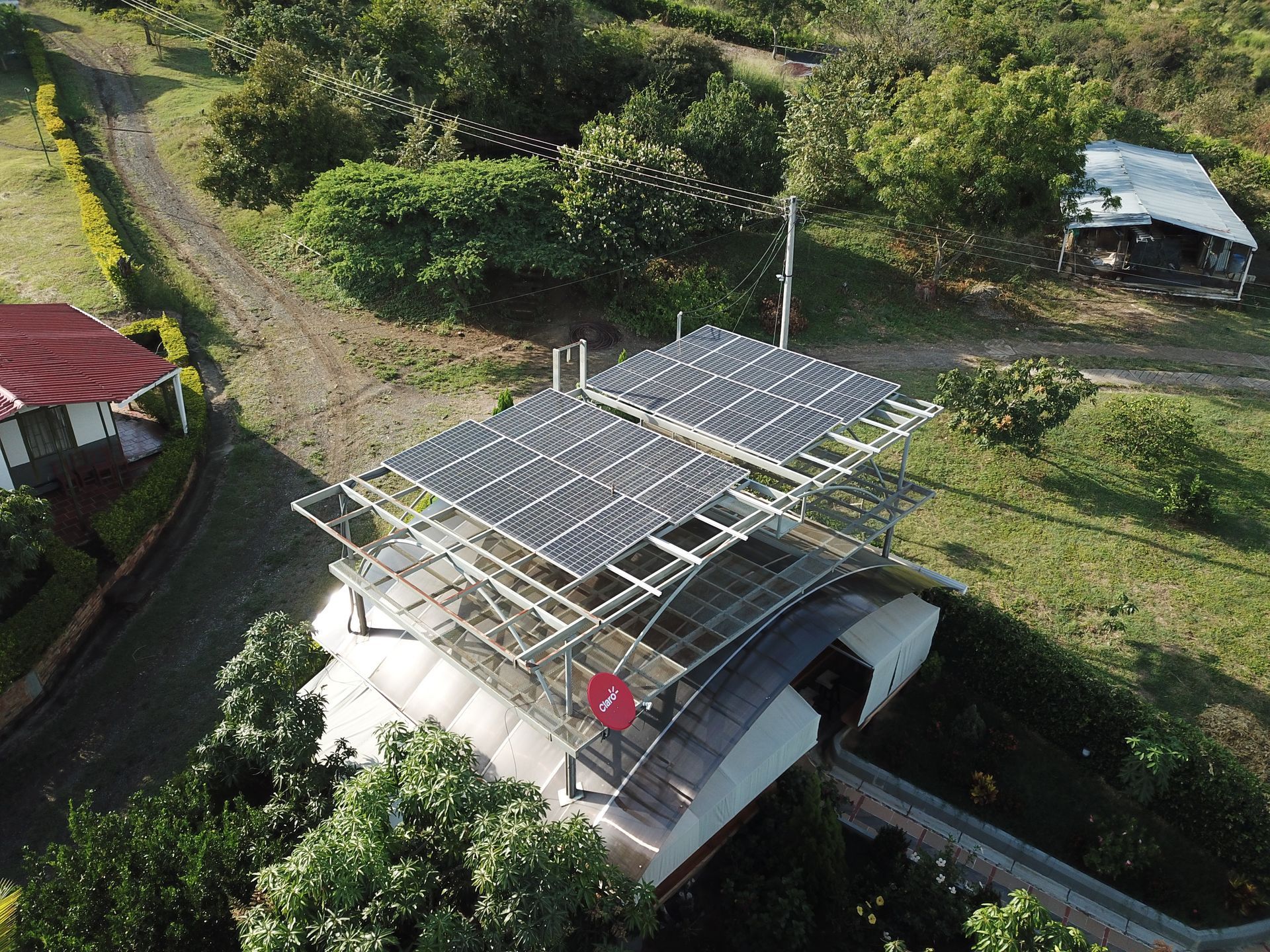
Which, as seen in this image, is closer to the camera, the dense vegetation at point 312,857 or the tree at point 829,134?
the dense vegetation at point 312,857

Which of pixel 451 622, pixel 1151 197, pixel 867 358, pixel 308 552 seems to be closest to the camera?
pixel 451 622

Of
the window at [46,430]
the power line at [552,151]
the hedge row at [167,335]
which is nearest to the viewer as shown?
the window at [46,430]

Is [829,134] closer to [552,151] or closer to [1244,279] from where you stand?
[552,151]

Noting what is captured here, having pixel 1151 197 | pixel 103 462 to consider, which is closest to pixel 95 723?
pixel 103 462

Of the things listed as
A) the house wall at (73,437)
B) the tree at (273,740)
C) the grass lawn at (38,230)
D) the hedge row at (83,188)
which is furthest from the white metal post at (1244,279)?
the grass lawn at (38,230)

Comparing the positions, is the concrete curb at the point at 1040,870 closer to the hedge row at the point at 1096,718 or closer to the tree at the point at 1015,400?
the hedge row at the point at 1096,718

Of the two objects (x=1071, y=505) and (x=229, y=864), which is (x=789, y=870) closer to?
(x=229, y=864)

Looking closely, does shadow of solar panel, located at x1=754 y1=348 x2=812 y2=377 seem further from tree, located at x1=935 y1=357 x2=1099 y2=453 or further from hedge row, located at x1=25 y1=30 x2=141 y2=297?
hedge row, located at x1=25 y1=30 x2=141 y2=297

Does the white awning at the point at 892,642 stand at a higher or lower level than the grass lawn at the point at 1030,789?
higher
